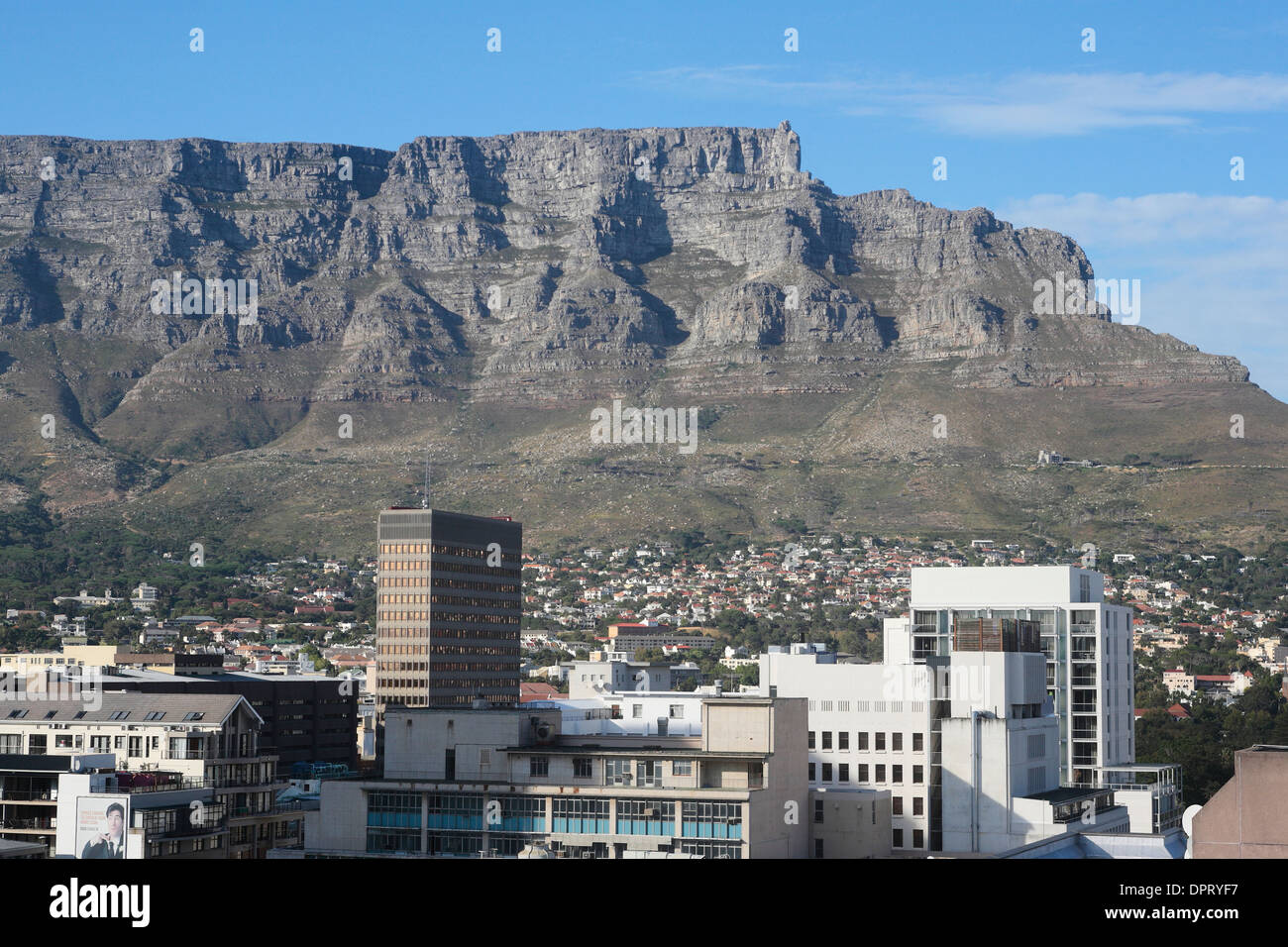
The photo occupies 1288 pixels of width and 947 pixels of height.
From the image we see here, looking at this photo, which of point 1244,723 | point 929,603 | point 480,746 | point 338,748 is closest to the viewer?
point 480,746

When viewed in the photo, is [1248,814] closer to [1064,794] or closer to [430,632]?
[1064,794]

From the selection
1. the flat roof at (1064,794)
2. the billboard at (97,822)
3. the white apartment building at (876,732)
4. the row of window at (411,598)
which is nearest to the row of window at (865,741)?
the white apartment building at (876,732)

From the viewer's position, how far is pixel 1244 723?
15588 cm

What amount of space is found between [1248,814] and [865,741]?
61.5 m

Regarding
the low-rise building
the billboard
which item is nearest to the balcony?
the low-rise building

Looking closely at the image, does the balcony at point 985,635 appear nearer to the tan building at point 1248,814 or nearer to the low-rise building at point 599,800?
the low-rise building at point 599,800

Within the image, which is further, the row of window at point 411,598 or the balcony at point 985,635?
the row of window at point 411,598

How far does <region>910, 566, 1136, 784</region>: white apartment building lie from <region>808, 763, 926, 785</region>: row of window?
56.6 ft

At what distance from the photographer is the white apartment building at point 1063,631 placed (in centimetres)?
10650

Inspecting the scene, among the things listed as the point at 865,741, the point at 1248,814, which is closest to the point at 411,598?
the point at 865,741

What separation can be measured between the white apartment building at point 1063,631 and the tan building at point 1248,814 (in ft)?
250
